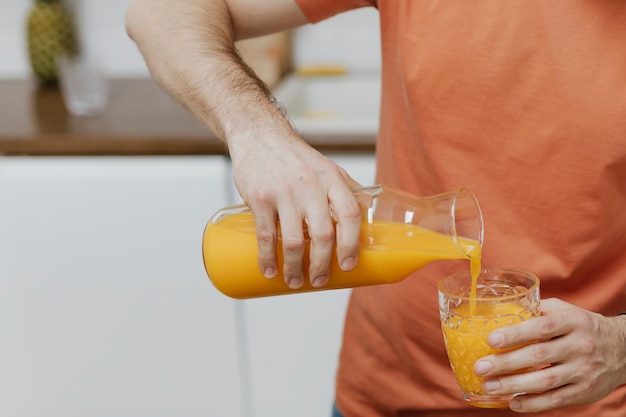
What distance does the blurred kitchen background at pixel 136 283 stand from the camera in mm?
2096

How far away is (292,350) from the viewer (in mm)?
2252

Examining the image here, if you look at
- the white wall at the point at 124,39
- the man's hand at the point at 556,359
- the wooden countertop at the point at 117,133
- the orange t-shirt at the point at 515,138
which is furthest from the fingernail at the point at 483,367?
the white wall at the point at 124,39

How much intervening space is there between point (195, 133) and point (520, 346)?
1226 millimetres

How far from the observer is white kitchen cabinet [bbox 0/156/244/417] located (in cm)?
212

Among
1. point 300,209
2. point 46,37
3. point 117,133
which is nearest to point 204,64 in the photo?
point 300,209

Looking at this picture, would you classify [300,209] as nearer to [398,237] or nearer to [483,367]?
[398,237]

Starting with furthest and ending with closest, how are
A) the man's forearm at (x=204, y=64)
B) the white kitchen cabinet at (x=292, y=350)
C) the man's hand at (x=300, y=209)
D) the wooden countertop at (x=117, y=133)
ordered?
1. the white kitchen cabinet at (x=292, y=350)
2. the wooden countertop at (x=117, y=133)
3. the man's forearm at (x=204, y=64)
4. the man's hand at (x=300, y=209)

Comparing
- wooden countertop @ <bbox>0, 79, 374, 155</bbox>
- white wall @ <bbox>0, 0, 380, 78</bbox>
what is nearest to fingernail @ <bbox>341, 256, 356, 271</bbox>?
wooden countertop @ <bbox>0, 79, 374, 155</bbox>

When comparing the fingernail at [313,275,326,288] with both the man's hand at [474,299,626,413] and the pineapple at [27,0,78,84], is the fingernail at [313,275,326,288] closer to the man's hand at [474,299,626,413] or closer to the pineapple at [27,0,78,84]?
the man's hand at [474,299,626,413]

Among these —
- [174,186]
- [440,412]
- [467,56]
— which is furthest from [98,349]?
[467,56]

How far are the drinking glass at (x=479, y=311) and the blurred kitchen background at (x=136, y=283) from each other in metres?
0.99

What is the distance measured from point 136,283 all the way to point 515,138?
49.1 inches

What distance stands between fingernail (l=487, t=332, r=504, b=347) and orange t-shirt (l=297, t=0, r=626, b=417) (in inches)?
11.3

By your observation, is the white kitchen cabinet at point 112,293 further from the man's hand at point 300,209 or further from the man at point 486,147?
the man's hand at point 300,209
